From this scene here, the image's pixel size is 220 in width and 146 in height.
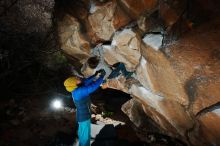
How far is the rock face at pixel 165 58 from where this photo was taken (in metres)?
4.57

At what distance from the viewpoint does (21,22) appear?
31.0 feet

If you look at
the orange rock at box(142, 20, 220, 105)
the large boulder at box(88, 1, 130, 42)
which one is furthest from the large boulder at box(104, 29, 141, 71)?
the orange rock at box(142, 20, 220, 105)

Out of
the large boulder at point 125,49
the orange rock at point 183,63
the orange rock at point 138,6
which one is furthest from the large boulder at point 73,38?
the orange rock at point 183,63

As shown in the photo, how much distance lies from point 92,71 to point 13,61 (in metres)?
3.77

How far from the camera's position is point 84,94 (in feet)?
21.3

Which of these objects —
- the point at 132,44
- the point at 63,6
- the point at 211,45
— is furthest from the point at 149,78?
the point at 63,6

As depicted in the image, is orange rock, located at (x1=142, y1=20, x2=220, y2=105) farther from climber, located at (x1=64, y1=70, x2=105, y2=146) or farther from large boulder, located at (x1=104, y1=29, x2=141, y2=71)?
climber, located at (x1=64, y1=70, x2=105, y2=146)

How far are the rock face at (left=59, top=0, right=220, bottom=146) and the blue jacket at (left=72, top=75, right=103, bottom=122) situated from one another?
0.98 m

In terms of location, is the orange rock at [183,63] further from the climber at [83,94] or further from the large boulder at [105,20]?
the climber at [83,94]

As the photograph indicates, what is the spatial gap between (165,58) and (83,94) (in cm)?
241

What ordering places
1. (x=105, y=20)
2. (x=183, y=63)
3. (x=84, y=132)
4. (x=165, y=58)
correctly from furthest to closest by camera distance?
(x=84, y=132) → (x=105, y=20) → (x=165, y=58) → (x=183, y=63)

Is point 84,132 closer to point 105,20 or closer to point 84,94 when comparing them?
point 84,94

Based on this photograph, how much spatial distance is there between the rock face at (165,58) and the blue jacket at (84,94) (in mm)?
980

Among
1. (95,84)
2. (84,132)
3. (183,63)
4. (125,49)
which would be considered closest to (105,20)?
(125,49)
